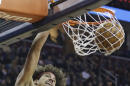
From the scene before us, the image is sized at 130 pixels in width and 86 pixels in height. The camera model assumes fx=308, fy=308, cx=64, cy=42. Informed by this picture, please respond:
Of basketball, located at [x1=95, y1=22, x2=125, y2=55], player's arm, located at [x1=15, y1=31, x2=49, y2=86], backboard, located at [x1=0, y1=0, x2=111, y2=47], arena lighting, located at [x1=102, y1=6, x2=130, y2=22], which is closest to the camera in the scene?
backboard, located at [x1=0, y1=0, x2=111, y2=47]

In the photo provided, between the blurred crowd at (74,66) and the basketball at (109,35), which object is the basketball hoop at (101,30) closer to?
the basketball at (109,35)

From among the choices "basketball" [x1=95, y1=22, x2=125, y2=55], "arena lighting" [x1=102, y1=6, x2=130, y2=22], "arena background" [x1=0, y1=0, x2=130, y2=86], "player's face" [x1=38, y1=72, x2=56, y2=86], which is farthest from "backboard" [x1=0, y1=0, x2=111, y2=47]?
"arena background" [x1=0, y1=0, x2=130, y2=86]

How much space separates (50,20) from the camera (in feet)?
5.98

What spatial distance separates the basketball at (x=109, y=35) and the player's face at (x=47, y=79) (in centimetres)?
51

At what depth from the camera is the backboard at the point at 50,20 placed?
1.66 m

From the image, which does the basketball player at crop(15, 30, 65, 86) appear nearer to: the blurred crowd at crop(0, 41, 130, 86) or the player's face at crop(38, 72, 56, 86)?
the player's face at crop(38, 72, 56, 86)

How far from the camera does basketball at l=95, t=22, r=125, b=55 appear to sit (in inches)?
98.3

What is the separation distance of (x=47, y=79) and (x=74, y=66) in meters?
4.23

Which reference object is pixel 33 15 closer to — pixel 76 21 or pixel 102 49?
pixel 76 21

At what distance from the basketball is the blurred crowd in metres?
3.18

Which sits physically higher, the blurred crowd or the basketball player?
the basketball player

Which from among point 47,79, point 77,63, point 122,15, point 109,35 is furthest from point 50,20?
point 77,63

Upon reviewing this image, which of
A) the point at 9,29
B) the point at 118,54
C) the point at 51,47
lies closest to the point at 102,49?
the point at 9,29

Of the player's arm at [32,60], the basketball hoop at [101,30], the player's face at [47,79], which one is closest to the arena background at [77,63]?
the basketball hoop at [101,30]
